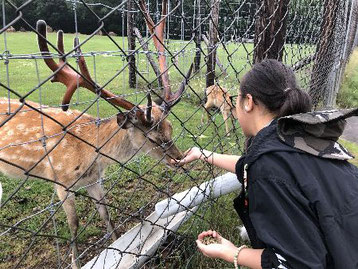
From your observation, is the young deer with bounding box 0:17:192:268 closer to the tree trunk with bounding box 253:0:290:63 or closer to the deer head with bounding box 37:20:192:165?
the deer head with bounding box 37:20:192:165

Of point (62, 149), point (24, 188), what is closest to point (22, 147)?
point (62, 149)

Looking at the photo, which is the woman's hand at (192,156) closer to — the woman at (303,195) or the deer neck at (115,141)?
the woman at (303,195)

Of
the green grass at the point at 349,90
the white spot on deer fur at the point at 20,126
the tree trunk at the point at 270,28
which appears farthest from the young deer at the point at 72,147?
the green grass at the point at 349,90

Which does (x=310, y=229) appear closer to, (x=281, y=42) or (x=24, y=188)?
(x=281, y=42)

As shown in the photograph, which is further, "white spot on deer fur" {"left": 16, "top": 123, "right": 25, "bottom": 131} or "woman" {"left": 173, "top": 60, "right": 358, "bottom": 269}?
"white spot on deer fur" {"left": 16, "top": 123, "right": 25, "bottom": 131}

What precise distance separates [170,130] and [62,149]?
908 millimetres

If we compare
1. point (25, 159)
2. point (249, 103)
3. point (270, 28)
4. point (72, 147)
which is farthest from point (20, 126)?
point (249, 103)

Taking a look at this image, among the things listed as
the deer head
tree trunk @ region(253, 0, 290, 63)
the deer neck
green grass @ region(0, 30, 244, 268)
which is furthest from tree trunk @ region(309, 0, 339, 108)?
the deer neck

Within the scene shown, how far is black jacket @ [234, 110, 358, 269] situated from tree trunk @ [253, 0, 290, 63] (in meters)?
1.50

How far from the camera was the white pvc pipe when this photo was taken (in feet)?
7.07

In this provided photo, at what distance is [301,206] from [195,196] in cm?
105

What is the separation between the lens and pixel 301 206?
4.43 ft

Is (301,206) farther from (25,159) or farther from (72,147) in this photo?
(25,159)

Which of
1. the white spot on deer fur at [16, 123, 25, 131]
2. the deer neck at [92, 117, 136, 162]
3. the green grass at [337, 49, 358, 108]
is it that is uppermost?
the white spot on deer fur at [16, 123, 25, 131]
